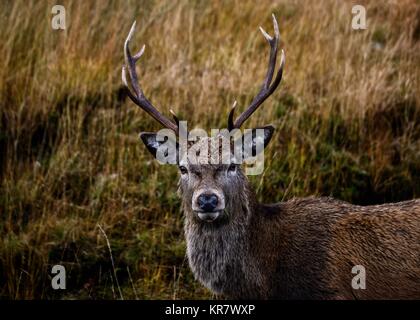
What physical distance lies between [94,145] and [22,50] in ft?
5.11

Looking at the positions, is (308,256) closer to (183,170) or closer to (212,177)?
(212,177)

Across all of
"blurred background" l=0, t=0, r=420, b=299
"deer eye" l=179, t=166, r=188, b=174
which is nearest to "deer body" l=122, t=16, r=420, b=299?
"deer eye" l=179, t=166, r=188, b=174

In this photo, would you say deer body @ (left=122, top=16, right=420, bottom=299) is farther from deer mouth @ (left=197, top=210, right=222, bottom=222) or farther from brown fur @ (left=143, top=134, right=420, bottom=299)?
deer mouth @ (left=197, top=210, right=222, bottom=222)

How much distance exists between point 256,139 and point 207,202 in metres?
0.66

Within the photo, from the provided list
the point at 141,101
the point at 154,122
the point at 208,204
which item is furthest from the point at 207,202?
the point at 154,122

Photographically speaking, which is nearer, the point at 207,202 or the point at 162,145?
the point at 207,202

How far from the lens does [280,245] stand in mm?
4547

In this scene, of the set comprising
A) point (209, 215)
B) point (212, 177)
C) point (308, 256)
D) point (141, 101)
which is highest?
point (141, 101)

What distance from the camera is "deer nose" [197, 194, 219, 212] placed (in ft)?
13.5

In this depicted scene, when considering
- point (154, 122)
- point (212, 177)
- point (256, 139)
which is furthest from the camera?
point (154, 122)

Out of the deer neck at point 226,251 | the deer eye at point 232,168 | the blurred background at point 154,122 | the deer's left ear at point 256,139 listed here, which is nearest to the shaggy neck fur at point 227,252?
the deer neck at point 226,251

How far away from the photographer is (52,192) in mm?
6012

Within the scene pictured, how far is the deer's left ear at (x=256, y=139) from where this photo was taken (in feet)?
14.9

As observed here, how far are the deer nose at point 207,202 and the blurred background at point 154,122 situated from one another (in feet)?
4.56
